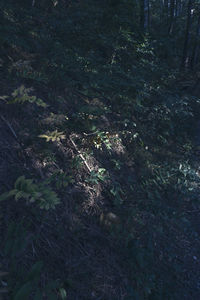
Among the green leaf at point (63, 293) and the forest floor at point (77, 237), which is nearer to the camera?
the green leaf at point (63, 293)

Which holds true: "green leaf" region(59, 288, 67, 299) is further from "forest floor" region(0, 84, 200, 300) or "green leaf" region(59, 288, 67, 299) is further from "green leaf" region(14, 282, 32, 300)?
"green leaf" region(14, 282, 32, 300)

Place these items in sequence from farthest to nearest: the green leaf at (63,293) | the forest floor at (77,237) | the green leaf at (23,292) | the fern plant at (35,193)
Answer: the forest floor at (77,237) < the fern plant at (35,193) < the green leaf at (63,293) < the green leaf at (23,292)

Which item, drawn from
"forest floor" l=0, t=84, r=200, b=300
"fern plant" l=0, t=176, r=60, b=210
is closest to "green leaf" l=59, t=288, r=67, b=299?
"forest floor" l=0, t=84, r=200, b=300

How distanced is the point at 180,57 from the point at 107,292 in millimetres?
12899

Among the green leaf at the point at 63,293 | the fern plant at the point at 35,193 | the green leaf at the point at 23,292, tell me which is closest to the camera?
the green leaf at the point at 23,292

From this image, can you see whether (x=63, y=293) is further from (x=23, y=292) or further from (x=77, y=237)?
(x=77, y=237)

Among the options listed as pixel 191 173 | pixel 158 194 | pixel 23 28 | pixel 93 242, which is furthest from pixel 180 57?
pixel 93 242

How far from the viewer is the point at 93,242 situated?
2.89m

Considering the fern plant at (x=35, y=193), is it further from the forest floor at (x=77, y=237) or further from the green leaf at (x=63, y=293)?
the green leaf at (x=63, y=293)

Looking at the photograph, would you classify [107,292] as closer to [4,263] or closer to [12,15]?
[4,263]

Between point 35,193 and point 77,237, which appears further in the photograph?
point 77,237

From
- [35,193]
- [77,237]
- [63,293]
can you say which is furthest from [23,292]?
[77,237]

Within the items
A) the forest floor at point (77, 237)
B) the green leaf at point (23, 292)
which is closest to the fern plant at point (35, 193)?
the forest floor at point (77, 237)

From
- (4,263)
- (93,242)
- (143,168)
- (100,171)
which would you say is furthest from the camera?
(143,168)
